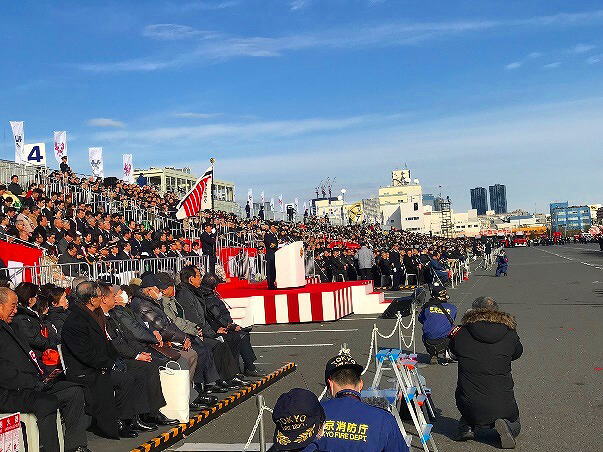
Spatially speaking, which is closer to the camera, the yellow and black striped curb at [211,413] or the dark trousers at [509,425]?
the dark trousers at [509,425]

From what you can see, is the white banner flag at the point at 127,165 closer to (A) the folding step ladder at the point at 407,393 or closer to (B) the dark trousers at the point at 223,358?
(B) the dark trousers at the point at 223,358

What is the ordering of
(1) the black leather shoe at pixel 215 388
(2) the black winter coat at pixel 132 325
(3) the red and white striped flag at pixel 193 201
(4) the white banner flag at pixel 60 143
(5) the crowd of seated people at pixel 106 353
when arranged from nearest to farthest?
(5) the crowd of seated people at pixel 106 353 → (2) the black winter coat at pixel 132 325 → (1) the black leather shoe at pixel 215 388 → (3) the red and white striped flag at pixel 193 201 → (4) the white banner flag at pixel 60 143

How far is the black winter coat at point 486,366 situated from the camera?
8.09 metres

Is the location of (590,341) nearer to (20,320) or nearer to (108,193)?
(20,320)

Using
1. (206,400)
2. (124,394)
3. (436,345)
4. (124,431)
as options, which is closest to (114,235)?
(436,345)

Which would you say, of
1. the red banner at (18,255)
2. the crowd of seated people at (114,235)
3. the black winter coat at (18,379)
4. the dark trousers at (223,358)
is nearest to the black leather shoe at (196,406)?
the dark trousers at (223,358)

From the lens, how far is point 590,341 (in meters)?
15.1

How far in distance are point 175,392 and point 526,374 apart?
219 inches

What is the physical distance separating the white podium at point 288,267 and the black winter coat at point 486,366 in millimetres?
14912

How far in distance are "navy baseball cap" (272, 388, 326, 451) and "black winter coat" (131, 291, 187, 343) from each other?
6.55m

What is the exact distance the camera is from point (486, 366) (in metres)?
8.22

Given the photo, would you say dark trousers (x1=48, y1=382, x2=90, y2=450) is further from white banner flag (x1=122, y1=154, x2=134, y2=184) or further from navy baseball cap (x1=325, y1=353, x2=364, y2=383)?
white banner flag (x1=122, y1=154, x2=134, y2=184)

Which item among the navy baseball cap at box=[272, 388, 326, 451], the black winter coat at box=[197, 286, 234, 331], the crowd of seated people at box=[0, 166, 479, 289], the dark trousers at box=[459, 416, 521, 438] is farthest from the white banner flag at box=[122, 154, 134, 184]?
the navy baseball cap at box=[272, 388, 326, 451]

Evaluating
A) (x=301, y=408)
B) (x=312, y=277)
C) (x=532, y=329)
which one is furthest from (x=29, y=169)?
(x=301, y=408)
